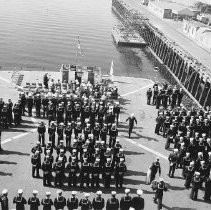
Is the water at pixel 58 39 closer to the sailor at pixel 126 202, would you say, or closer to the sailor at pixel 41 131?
the sailor at pixel 41 131

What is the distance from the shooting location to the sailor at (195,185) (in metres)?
17.5

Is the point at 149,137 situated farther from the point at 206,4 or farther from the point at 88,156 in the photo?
the point at 206,4

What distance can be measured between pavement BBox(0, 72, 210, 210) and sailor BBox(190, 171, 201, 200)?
293 mm

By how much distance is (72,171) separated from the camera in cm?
1761

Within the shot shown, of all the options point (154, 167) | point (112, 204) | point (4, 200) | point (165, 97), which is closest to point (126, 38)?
point (165, 97)

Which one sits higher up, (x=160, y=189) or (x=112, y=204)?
(x=160, y=189)

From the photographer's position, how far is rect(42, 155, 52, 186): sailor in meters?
17.3

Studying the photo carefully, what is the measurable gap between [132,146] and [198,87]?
18237 millimetres

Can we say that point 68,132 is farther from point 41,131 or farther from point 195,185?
point 195,185

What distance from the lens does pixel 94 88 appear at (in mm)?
29406

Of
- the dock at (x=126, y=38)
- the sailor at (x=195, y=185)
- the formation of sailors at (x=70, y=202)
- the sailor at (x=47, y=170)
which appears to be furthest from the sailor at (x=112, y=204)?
the dock at (x=126, y=38)

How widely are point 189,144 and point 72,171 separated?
286 inches

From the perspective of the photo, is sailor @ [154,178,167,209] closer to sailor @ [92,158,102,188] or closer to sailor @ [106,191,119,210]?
sailor @ [106,191,119,210]

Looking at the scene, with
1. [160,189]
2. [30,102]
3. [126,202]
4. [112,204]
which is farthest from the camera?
[30,102]
